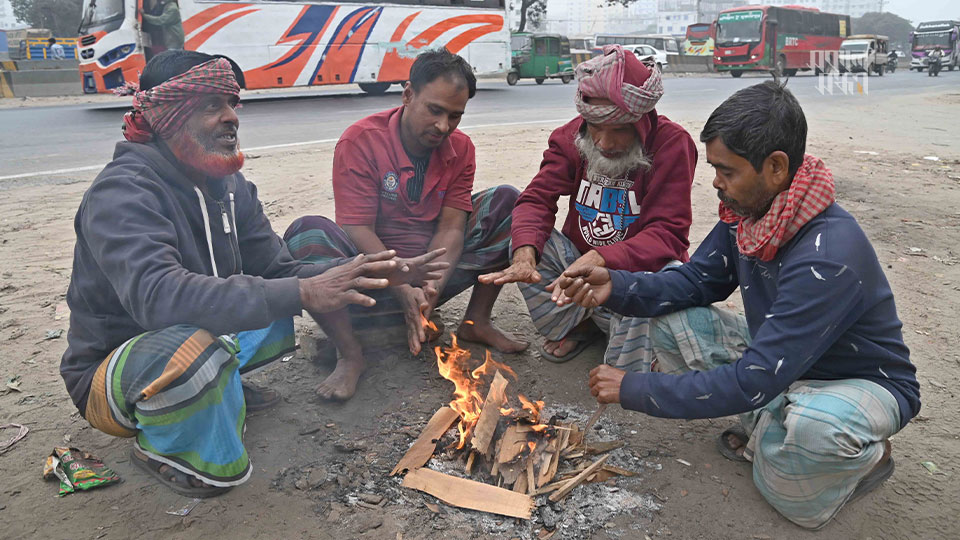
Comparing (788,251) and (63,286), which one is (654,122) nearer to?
(788,251)

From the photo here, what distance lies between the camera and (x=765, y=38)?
29375mm

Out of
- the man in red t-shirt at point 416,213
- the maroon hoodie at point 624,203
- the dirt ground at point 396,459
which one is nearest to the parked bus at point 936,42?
the dirt ground at point 396,459

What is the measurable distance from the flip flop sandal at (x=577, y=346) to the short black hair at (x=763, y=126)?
1.68 meters

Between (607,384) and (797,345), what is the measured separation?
0.63 meters

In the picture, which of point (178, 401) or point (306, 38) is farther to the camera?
point (306, 38)

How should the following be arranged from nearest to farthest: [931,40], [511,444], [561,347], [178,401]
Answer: [178,401] → [511,444] → [561,347] → [931,40]

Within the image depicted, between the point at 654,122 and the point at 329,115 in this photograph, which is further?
the point at 329,115

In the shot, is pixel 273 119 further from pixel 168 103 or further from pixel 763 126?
pixel 763 126

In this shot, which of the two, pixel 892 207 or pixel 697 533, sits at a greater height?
pixel 892 207

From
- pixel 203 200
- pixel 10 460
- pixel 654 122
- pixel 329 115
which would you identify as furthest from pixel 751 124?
pixel 329 115

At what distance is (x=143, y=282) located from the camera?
2148 mm

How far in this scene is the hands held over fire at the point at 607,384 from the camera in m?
2.32

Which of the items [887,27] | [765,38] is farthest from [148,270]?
[887,27]

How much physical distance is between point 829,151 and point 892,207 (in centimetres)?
358
